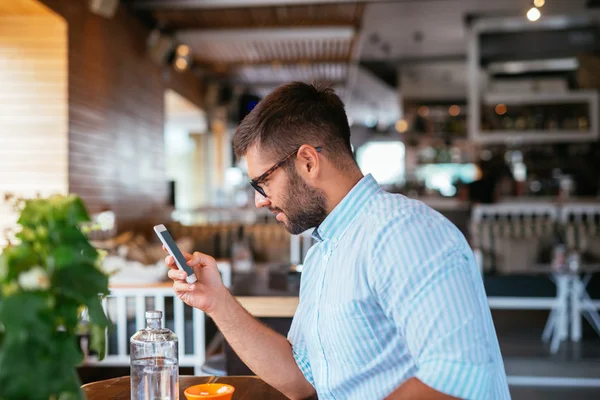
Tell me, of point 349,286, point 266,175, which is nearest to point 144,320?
point 266,175

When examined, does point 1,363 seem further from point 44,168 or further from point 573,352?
point 573,352

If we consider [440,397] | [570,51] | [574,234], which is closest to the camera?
[440,397]

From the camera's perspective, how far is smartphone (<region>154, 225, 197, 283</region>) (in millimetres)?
1266

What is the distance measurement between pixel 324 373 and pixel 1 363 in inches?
29.2

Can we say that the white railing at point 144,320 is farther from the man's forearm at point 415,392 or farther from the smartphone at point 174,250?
the man's forearm at point 415,392

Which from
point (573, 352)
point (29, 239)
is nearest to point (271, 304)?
point (29, 239)

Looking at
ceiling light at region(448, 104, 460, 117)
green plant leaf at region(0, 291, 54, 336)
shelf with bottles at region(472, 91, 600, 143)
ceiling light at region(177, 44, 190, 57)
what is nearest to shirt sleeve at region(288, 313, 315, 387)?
green plant leaf at region(0, 291, 54, 336)

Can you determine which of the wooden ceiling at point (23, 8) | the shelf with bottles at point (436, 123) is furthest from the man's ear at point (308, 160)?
the shelf with bottles at point (436, 123)

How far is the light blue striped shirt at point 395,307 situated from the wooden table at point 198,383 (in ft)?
0.70

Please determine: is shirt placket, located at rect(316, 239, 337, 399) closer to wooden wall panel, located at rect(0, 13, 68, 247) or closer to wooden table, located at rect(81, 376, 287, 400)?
wooden table, located at rect(81, 376, 287, 400)

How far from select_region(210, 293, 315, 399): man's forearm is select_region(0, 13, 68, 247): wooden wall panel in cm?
402

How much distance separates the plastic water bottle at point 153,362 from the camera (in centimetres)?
136

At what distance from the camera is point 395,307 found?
1076mm

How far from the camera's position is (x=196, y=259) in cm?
142
